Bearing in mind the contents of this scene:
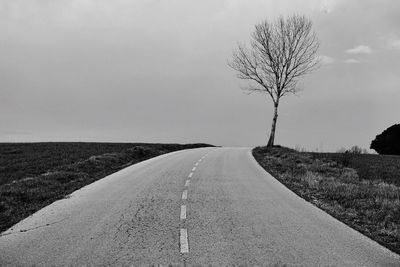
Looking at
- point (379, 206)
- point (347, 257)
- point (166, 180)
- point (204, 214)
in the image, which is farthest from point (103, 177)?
point (347, 257)

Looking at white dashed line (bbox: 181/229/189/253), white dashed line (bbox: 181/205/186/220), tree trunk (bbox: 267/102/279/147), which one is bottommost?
white dashed line (bbox: 181/229/189/253)

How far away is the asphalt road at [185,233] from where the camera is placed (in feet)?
18.9

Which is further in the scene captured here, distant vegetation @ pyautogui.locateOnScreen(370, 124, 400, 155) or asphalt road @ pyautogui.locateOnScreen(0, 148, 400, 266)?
distant vegetation @ pyautogui.locateOnScreen(370, 124, 400, 155)

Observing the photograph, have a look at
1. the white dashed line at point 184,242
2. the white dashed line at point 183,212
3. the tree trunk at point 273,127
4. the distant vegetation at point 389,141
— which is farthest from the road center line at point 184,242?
the distant vegetation at point 389,141

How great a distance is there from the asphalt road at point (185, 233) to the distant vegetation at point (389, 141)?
53818 mm

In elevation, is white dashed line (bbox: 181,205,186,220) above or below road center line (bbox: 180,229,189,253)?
above

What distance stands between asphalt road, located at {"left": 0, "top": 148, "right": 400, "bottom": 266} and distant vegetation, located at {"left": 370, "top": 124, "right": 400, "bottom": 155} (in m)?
53.8

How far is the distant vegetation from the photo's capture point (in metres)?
57.7

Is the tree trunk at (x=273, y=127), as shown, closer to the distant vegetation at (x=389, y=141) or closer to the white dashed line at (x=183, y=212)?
the distant vegetation at (x=389, y=141)

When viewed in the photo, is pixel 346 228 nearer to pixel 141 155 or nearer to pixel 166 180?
pixel 166 180

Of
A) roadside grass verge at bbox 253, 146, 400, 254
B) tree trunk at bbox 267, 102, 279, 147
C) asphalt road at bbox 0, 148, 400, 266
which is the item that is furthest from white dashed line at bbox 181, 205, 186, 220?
tree trunk at bbox 267, 102, 279, 147

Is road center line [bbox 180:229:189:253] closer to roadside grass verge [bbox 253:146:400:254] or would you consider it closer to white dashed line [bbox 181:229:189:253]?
white dashed line [bbox 181:229:189:253]

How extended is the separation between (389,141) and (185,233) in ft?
197

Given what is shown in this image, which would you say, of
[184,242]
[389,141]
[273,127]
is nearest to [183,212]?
[184,242]
